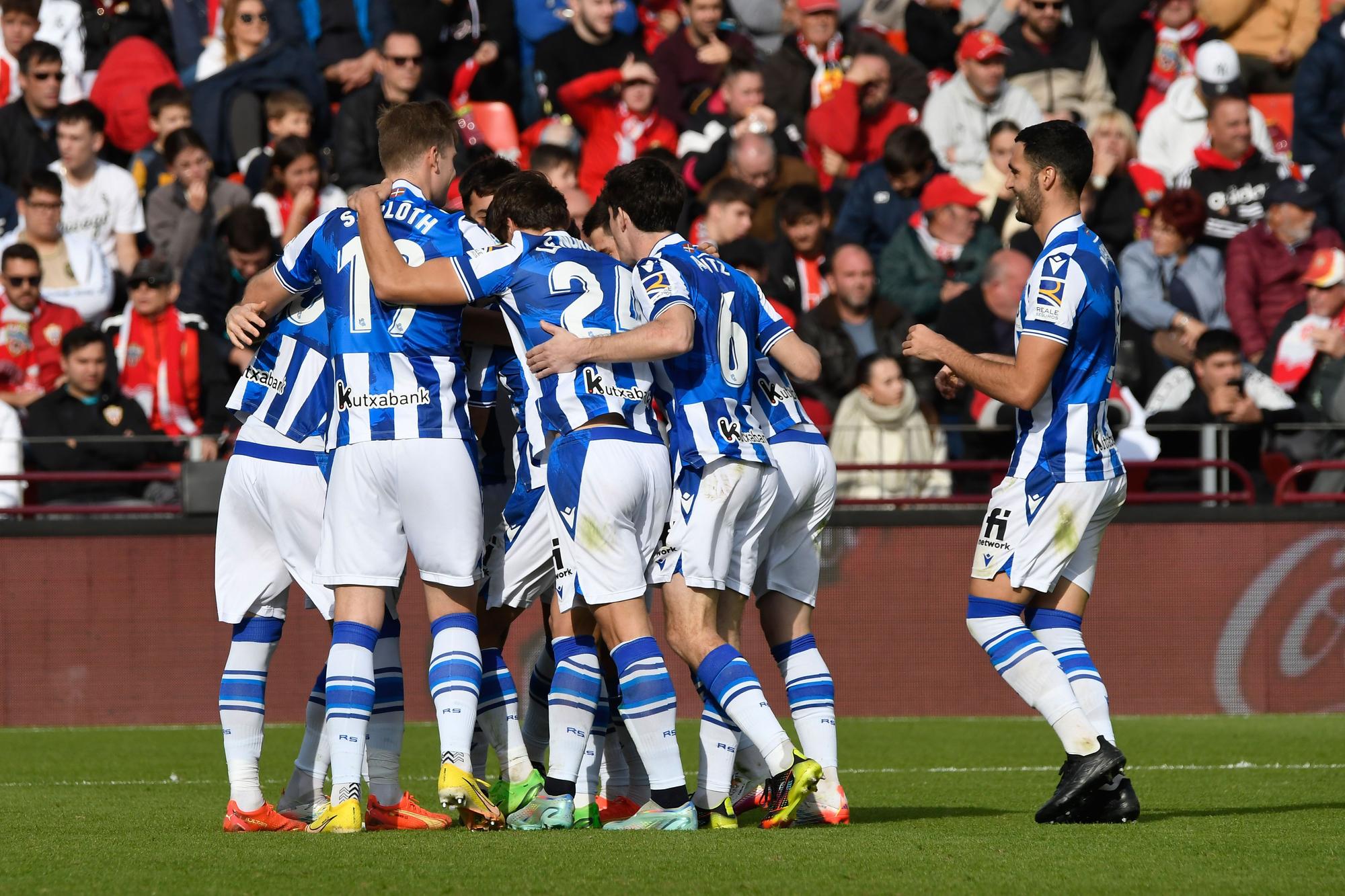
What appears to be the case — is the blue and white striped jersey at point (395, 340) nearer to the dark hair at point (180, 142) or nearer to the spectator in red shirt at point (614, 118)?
the dark hair at point (180, 142)

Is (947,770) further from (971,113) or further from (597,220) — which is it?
(971,113)

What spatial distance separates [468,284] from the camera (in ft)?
21.4

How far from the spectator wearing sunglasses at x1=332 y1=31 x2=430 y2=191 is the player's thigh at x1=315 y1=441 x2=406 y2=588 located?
8477 millimetres

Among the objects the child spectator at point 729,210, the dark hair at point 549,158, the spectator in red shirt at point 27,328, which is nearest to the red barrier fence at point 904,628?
the spectator in red shirt at point 27,328

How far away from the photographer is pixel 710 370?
6.86 m

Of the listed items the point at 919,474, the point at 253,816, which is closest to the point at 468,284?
the point at 253,816

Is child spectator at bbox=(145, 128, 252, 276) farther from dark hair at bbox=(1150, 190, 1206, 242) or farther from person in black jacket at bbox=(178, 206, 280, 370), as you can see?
dark hair at bbox=(1150, 190, 1206, 242)

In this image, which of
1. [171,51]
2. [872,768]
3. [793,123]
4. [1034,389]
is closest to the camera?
[1034,389]

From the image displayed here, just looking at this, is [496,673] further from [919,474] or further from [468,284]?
[919,474]

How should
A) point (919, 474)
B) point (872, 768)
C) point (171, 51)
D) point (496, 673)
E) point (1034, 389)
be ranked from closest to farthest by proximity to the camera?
point (1034, 389)
point (496, 673)
point (872, 768)
point (919, 474)
point (171, 51)

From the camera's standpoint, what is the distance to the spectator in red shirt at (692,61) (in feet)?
52.6

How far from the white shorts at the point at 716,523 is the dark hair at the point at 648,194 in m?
0.94

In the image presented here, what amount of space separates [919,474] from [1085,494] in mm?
5667

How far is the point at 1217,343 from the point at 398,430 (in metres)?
7.40
